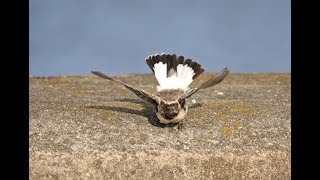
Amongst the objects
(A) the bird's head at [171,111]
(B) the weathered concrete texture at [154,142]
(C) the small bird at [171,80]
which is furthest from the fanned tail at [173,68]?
(A) the bird's head at [171,111]

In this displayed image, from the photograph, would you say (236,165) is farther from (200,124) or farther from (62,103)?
(62,103)

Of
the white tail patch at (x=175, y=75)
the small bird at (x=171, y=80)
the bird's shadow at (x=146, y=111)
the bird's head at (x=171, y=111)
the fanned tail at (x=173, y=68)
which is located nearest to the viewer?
the bird's head at (x=171, y=111)

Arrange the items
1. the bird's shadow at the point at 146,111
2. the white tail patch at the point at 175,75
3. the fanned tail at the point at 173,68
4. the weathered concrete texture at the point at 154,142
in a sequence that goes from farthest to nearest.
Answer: the fanned tail at the point at 173,68 < the white tail patch at the point at 175,75 < the bird's shadow at the point at 146,111 < the weathered concrete texture at the point at 154,142

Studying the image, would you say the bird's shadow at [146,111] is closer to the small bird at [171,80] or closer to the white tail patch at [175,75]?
the small bird at [171,80]

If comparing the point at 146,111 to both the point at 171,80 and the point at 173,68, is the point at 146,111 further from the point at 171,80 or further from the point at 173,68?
the point at 173,68

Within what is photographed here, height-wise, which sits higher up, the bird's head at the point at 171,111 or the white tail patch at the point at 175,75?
the white tail patch at the point at 175,75

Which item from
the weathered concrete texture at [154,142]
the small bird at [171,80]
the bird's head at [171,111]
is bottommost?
the weathered concrete texture at [154,142]

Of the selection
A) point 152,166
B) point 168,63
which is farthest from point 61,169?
point 168,63
